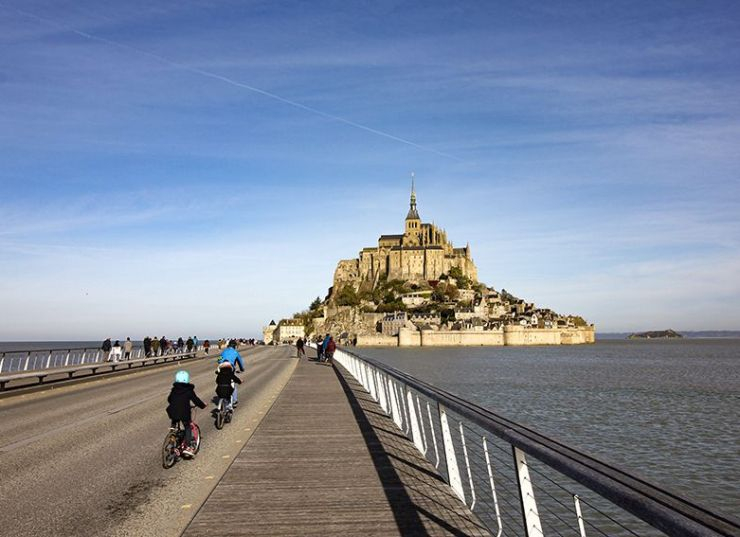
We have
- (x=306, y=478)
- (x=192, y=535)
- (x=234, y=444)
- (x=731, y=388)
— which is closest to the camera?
(x=192, y=535)

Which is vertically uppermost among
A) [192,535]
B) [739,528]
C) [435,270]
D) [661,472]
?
[435,270]

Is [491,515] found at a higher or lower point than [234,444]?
lower

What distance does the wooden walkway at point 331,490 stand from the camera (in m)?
5.61

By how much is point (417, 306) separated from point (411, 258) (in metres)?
16.3

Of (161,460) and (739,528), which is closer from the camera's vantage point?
(739,528)

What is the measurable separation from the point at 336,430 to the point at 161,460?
344cm

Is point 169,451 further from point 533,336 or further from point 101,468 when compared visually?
point 533,336

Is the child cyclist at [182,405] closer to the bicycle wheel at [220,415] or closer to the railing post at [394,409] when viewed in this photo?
the bicycle wheel at [220,415]

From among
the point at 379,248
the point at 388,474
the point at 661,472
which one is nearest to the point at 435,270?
the point at 379,248

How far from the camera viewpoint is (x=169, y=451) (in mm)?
8406

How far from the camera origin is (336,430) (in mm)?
11430

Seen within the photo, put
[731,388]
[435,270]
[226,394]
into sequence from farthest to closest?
1. [435,270]
2. [731,388]
3. [226,394]

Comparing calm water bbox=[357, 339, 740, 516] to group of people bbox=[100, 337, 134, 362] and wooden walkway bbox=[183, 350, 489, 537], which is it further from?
group of people bbox=[100, 337, 134, 362]

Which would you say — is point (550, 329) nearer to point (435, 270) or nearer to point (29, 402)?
point (435, 270)
